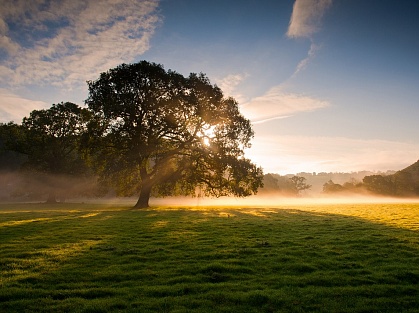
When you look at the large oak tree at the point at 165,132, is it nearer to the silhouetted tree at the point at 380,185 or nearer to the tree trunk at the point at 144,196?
the tree trunk at the point at 144,196

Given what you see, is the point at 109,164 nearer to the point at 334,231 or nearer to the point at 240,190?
the point at 240,190

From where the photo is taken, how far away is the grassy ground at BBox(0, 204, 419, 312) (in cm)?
799

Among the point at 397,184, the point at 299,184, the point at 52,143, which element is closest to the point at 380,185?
the point at 397,184

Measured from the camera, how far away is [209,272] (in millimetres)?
10711

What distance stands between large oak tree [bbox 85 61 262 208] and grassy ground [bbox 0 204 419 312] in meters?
22.8

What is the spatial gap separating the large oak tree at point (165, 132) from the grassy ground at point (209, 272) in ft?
74.8

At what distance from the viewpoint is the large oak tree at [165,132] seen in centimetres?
3900

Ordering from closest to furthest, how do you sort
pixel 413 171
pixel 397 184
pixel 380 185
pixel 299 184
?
1. pixel 397 184
2. pixel 380 185
3. pixel 413 171
4. pixel 299 184

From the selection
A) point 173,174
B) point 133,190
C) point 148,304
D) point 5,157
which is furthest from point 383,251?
point 5,157

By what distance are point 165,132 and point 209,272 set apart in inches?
1267

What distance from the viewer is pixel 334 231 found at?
19.5m

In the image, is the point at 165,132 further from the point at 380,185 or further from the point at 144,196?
the point at 380,185

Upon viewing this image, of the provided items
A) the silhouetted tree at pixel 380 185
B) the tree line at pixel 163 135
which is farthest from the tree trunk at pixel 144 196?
the silhouetted tree at pixel 380 185

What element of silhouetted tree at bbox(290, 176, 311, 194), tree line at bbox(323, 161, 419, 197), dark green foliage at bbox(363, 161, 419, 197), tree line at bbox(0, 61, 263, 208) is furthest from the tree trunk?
silhouetted tree at bbox(290, 176, 311, 194)
